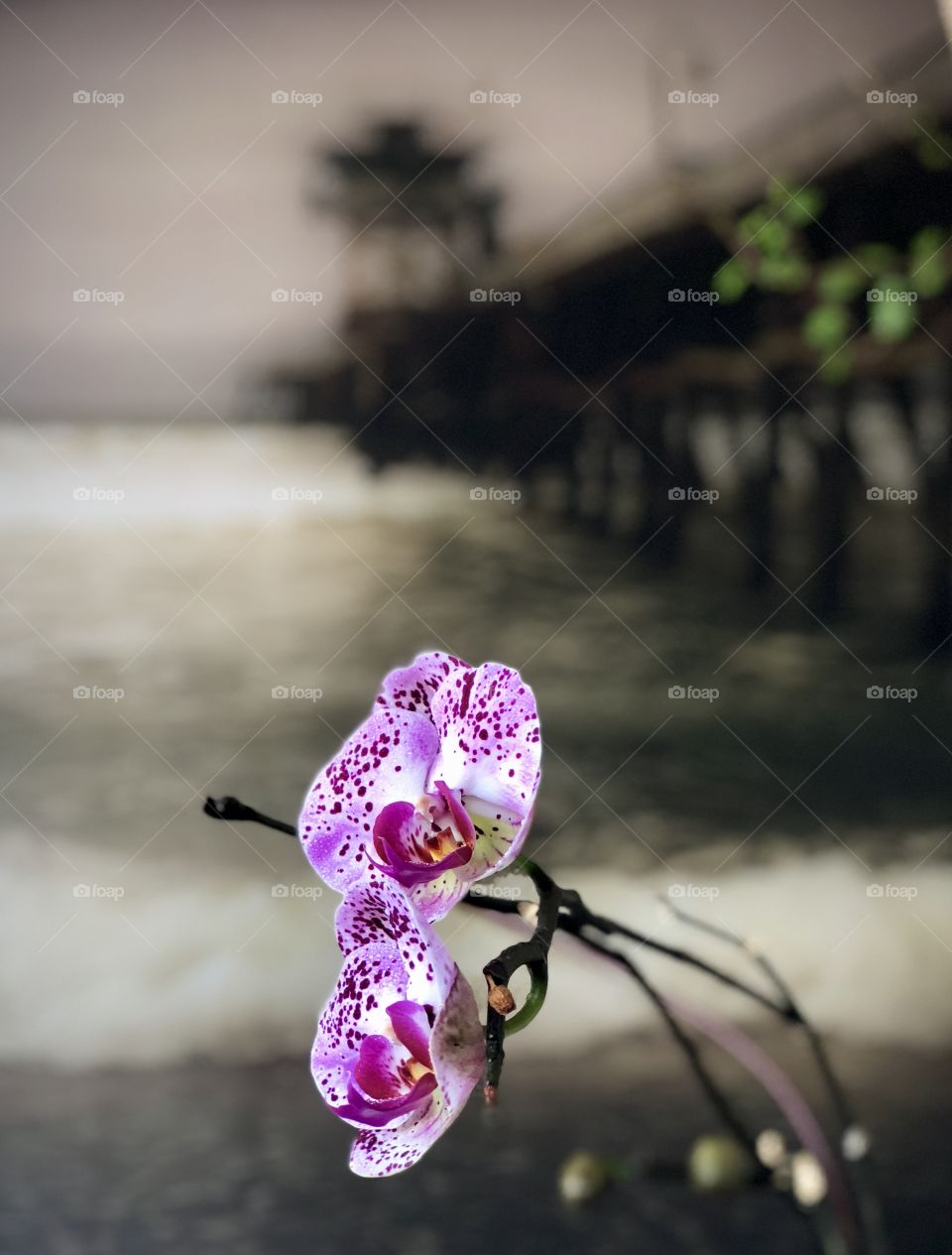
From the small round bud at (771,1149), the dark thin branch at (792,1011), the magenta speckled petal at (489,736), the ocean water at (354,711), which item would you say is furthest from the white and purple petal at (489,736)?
the ocean water at (354,711)

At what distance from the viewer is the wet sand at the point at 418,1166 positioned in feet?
5.22

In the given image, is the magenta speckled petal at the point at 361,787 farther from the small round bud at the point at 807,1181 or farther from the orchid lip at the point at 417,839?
the small round bud at the point at 807,1181

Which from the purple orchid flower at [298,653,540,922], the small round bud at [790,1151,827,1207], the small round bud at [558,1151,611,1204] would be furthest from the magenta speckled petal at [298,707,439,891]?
the small round bud at [558,1151,611,1204]

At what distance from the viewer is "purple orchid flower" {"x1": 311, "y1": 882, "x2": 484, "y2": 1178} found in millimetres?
296

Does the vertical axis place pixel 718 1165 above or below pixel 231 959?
below

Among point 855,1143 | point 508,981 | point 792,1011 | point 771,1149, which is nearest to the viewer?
point 508,981

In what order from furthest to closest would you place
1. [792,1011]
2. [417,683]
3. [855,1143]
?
[855,1143] < [792,1011] < [417,683]

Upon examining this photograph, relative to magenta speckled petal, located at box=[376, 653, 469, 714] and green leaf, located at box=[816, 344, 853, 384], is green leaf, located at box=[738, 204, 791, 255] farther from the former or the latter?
magenta speckled petal, located at box=[376, 653, 469, 714]

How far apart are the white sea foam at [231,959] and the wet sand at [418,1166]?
0.13 feet

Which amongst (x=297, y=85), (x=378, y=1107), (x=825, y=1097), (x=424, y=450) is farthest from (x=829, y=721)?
(x=378, y=1107)

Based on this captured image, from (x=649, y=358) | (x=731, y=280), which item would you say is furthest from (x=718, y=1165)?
(x=731, y=280)

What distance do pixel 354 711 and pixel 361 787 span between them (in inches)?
51.9

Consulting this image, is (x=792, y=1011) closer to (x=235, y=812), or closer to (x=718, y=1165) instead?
(x=235, y=812)

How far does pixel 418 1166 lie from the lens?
1587mm
